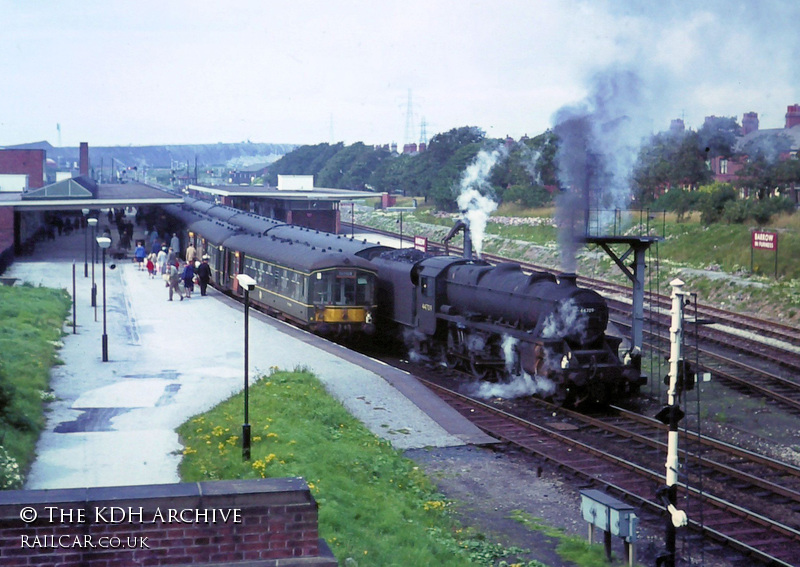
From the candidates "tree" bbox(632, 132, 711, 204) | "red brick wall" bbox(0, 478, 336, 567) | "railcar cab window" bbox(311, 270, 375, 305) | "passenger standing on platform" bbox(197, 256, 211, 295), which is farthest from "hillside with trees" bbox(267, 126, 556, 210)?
"red brick wall" bbox(0, 478, 336, 567)

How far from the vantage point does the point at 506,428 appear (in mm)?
18500

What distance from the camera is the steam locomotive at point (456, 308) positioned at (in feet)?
63.8

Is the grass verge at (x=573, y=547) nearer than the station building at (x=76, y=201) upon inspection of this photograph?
Yes

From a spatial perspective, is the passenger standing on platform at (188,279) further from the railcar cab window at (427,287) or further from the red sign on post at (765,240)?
the red sign on post at (765,240)

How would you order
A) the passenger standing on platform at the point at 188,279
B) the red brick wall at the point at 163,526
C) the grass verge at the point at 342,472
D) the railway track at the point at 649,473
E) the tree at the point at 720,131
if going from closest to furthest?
the red brick wall at the point at 163,526
the grass verge at the point at 342,472
the railway track at the point at 649,473
the tree at the point at 720,131
the passenger standing on platform at the point at 188,279

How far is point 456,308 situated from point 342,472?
9932 millimetres

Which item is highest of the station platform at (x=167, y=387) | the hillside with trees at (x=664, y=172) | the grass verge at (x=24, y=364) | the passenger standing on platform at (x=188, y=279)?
the hillside with trees at (x=664, y=172)

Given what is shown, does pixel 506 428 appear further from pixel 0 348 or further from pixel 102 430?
pixel 0 348

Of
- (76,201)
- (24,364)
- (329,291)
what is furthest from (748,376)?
(76,201)

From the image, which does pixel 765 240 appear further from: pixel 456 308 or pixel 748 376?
pixel 456 308

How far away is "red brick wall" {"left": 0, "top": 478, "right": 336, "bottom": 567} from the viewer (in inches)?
308

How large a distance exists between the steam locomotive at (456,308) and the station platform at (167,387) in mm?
1500

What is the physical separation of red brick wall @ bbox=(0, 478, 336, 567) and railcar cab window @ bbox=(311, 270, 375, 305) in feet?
61.0

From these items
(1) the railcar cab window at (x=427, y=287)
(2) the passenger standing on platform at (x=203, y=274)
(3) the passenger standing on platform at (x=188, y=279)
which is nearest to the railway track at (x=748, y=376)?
(1) the railcar cab window at (x=427, y=287)
